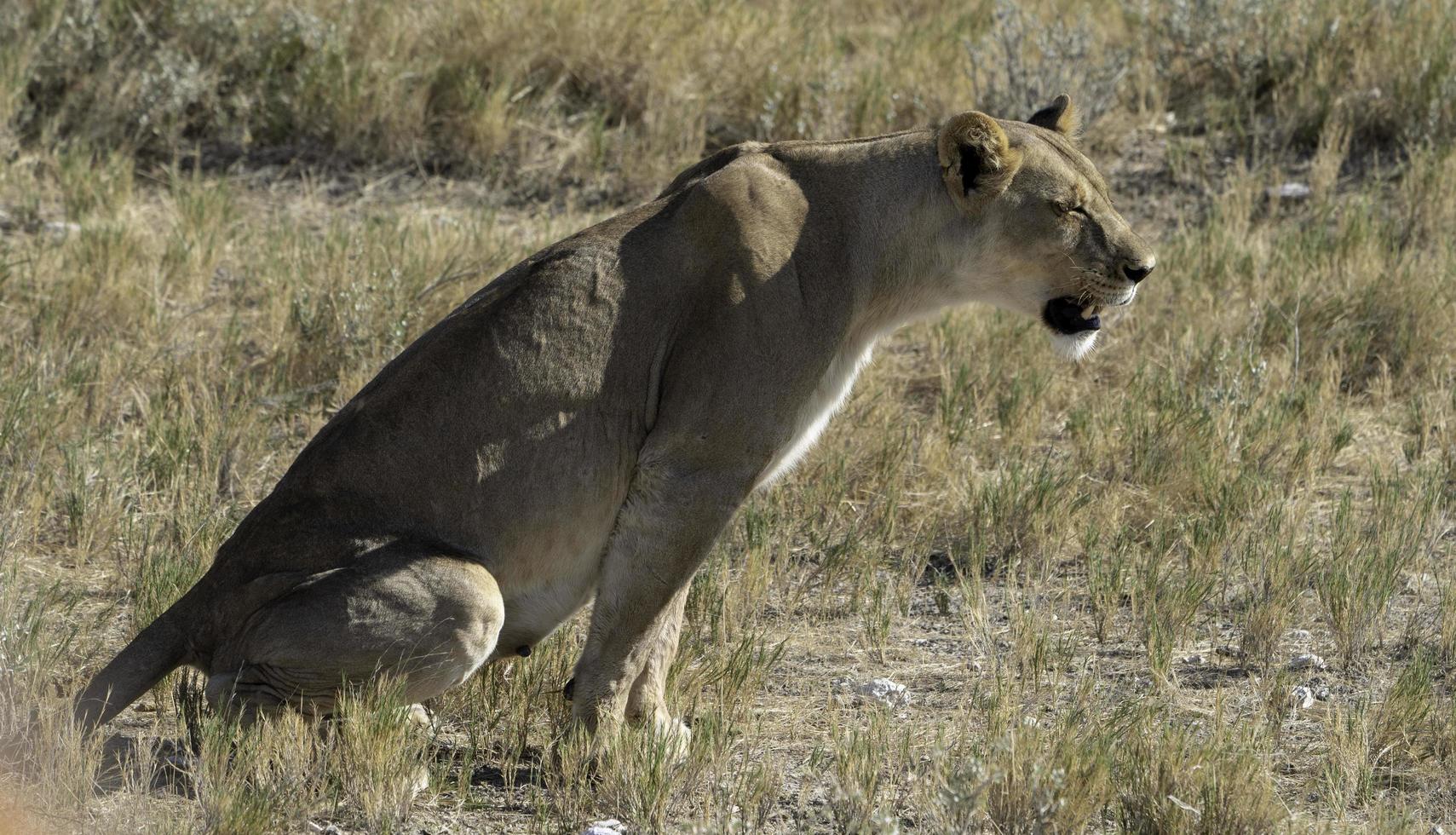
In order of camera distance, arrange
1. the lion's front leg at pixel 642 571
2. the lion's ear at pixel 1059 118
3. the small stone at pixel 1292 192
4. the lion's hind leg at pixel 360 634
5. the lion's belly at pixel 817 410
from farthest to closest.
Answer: the small stone at pixel 1292 192 < the lion's ear at pixel 1059 118 < the lion's belly at pixel 817 410 < the lion's front leg at pixel 642 571 < the lion's hind leg at pixel 360 634

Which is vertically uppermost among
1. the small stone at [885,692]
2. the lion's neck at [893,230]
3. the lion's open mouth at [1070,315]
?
the lion's neck at [893,230]

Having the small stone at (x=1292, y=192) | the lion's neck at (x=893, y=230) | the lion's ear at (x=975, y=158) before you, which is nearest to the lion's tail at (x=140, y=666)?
the lion's neck at (x=893, y=230)

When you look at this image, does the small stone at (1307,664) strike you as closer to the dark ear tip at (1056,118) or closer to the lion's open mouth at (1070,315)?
the lion's open mouth at (1070,315)

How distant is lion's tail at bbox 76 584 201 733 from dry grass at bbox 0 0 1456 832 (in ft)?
0.49

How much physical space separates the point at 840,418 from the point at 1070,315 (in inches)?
85.7

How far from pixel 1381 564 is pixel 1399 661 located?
344 millimetres

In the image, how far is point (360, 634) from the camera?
4551mm

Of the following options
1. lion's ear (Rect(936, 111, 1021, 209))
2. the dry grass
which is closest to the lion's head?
lion's ear (Rect(936, 111, 1021, 209))

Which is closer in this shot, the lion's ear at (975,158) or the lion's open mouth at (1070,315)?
the lion's ear at (975,158)

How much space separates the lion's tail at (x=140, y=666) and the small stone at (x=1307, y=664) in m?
3.47

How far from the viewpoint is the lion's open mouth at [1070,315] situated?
541cm

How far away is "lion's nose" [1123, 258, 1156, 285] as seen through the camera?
5.30m

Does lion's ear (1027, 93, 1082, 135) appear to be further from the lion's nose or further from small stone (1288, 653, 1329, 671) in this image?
small stone (1288, 653, 1329, 671)

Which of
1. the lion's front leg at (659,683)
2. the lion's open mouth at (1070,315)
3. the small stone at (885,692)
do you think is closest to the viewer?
the lion's front leg at (659,683)
